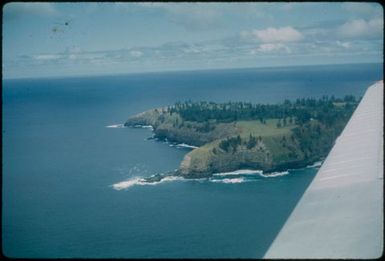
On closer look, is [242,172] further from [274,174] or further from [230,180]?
[230,180]

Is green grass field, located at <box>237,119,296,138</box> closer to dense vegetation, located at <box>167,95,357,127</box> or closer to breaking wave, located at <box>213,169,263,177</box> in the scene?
dense vegetation, located at <box>167,95,357,127</box>

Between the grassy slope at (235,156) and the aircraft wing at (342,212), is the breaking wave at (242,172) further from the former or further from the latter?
the aircraft wing at (342,212)

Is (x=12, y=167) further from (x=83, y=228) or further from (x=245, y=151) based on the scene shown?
(x=245, y=151)

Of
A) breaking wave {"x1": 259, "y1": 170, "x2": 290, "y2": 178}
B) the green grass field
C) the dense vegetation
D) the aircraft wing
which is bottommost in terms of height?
breaking wave {"x1": 259, "y1": 170, "x2": 290, "y2": 178}

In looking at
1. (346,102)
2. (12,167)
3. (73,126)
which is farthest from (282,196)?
(73,126)

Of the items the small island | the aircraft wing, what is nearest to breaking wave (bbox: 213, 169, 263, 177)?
the small island

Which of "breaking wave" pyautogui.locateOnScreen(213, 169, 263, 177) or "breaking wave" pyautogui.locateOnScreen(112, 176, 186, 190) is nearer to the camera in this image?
"breaking wave" pyautogui.locateOnScreen(112, 176, 186, 190)

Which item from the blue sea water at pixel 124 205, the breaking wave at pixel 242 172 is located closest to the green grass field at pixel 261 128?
the breaking wave at pixel 242 172

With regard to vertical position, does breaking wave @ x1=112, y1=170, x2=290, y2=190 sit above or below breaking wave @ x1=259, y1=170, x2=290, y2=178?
above

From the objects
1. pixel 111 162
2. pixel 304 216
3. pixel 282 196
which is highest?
pixel 304 216
